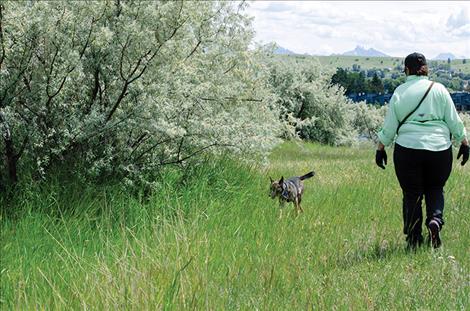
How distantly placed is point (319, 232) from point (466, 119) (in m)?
59.7

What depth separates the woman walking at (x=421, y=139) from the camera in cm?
652

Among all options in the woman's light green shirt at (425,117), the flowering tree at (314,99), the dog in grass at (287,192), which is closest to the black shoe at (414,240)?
the woman's light green shirt at (425,117)

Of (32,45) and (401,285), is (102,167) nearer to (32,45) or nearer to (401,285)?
(32,45)

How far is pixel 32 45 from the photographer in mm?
7191

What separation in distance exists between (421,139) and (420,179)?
477 millimetres

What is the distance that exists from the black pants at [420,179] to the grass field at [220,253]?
0.33 metres

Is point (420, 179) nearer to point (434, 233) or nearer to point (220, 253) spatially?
point (434, 233)

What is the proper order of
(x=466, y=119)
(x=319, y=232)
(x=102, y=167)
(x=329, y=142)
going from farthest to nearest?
(x=466, y=119) → (x=329, y=142) → (x=102, y=167) → (x=319, y=232)

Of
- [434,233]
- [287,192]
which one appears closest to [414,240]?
[434,233]

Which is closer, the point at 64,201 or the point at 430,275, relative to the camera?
the point at 430,275

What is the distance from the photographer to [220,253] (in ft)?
17.9

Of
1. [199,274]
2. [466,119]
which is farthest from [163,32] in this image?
[466,119]

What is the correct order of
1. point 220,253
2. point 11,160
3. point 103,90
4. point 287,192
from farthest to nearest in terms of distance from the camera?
point 287,192 → point 103,90 → point 11,160 → point 220,253

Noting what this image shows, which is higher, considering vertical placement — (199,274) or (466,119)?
(199,274)
